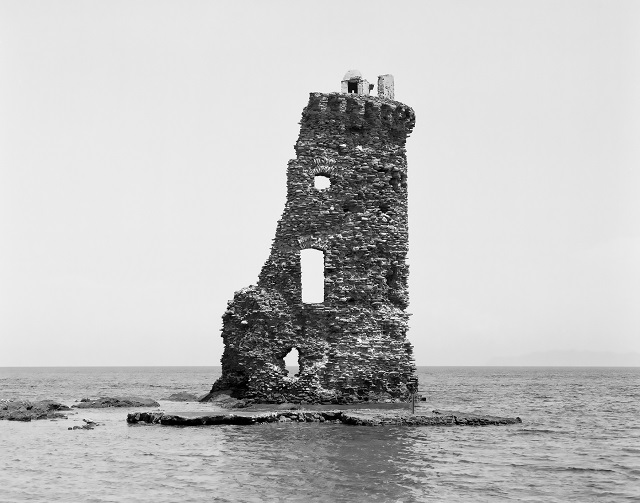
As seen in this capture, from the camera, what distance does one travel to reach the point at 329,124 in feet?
91.6

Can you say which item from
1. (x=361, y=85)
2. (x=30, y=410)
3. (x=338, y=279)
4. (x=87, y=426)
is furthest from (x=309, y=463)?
(x=361, y=85)

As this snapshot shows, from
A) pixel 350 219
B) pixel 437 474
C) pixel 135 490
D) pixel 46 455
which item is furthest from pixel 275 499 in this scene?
pixel 350 219

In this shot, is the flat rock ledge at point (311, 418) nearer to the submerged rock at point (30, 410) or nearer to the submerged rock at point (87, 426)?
the submerged rock at point (87, 426)

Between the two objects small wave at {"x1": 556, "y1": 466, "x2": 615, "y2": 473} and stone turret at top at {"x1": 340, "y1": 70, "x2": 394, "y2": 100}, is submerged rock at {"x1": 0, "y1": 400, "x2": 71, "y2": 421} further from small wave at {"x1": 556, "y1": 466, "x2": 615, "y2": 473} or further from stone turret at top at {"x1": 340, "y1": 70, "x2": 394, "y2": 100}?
small wave at {"x1": 556, "y1": 466, "x2": 615, "y2": 473}

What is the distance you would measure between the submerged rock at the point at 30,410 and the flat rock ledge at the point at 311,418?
3600 mm

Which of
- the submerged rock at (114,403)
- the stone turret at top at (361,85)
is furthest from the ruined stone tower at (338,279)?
the submerged rock at (114,403)

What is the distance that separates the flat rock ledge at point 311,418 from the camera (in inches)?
892

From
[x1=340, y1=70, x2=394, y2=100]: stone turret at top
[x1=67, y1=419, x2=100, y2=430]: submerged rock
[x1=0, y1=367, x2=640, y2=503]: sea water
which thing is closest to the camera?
[x1=0, y1=367, x2=640, y2=503]: sea water

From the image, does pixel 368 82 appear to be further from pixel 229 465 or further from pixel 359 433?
pixel 229 465

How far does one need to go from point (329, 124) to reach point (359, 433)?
1069cm

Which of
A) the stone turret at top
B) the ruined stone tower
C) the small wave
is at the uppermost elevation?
the stone turret at top

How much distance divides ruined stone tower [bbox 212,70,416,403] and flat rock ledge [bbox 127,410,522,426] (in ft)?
9.66

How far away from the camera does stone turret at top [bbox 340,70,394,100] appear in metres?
29.1

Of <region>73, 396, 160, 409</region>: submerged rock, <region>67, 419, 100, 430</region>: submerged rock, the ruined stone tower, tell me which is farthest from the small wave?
<region>73, 396, 160, 409</region>: submerged rock
